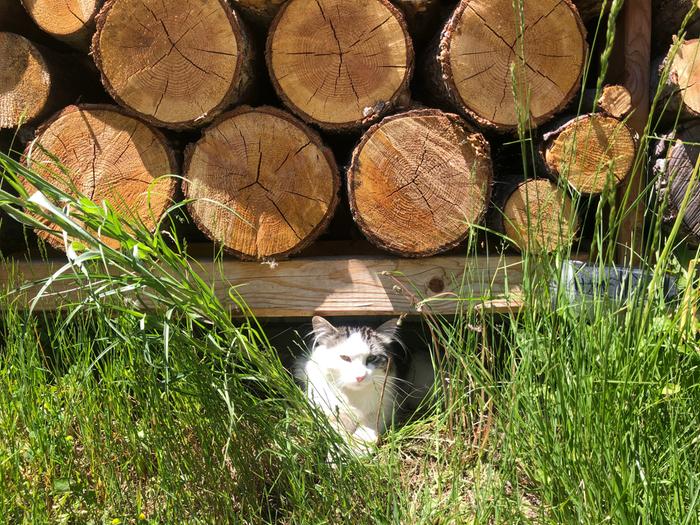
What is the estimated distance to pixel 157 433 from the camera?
1.59 meters

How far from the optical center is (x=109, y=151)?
89.9 inches

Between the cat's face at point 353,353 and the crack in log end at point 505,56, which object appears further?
the cat's face at point 353,353

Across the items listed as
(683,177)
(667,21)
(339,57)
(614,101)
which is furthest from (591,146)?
(339,57)

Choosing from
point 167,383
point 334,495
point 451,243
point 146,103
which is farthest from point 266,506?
point 146,103

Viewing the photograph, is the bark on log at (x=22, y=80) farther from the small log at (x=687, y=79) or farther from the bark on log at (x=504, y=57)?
the small log at (x=687, y=79)

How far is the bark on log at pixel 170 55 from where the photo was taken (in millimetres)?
2189

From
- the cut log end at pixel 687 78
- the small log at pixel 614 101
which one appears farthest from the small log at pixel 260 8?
the cut log end at pixel 687 78

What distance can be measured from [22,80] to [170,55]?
0.60 metres

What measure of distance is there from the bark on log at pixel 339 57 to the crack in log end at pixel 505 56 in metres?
0.17

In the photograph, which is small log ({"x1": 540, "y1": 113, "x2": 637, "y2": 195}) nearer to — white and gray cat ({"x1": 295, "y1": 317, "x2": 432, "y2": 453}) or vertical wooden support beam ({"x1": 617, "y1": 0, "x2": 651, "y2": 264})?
vertical wooden support beam ({"x1": 617, "y1": 0, "x2": 651, "y2": 264})

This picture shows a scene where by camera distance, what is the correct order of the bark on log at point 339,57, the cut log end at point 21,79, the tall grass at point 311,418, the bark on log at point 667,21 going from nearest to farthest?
the tall grass at point 311,418, the bark on log at point 339,57, the cut log end at point 21,79, the bark on log at point 667,21

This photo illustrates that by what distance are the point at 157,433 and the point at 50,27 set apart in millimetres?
1551

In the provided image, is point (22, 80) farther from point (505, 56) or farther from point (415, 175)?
point (505, 56)

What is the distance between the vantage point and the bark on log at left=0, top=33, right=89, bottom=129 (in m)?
2.35
